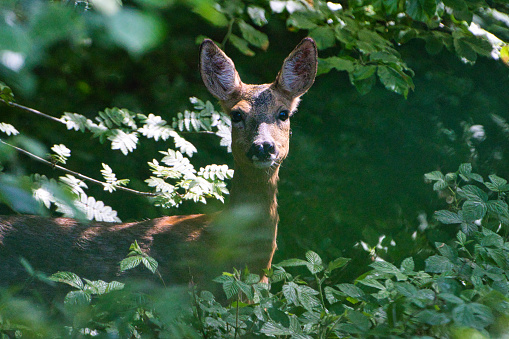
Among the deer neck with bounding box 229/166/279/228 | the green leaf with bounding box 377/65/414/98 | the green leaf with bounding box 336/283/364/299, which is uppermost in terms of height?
the green leaf with bounding box 377/65/414/98

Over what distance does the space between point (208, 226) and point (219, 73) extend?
1.00 m

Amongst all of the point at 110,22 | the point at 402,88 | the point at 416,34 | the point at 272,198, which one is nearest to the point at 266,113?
the point at 272,198

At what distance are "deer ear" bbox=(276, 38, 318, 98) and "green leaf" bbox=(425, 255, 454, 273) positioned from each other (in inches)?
70.1

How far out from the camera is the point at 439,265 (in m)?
1.66

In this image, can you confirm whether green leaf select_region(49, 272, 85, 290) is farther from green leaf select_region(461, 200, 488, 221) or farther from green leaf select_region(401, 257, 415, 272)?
green leaf select_region(461, 200, 488, 221)

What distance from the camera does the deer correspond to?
8.89 ft

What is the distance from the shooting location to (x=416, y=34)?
3715 millimetres

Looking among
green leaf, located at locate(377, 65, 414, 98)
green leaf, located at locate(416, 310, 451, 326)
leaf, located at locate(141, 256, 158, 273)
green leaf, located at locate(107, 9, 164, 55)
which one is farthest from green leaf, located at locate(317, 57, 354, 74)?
green leaf, located at locate(107, 9, 164, 55)

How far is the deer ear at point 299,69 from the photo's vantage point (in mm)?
3156

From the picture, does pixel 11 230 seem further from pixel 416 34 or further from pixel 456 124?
pixel 456 124

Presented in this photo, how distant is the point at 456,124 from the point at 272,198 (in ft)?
7.99

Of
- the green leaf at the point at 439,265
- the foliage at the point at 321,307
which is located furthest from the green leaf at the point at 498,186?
the green leaf at the point at 439,265

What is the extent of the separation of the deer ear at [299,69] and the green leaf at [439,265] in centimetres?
178

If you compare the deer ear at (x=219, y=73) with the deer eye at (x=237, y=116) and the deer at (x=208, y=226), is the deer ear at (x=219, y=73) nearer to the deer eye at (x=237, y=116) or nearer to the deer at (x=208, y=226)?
the deer at (x=208, y=226)
